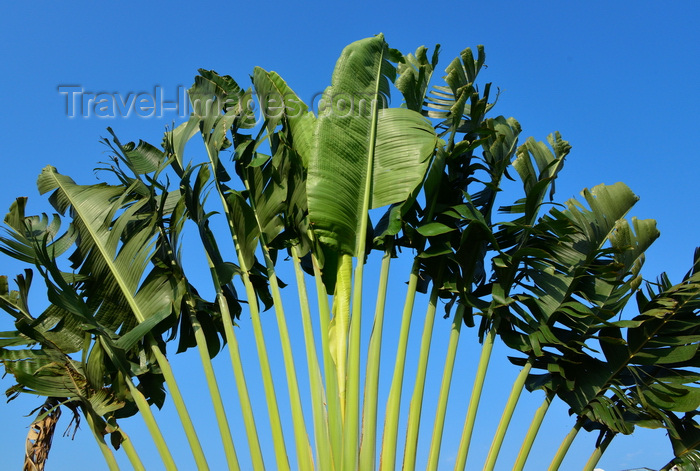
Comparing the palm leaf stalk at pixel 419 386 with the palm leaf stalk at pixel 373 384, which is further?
the palm leaf stalk at pixel 419 386

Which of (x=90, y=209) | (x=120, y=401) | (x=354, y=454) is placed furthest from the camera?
(x=90, y=209)

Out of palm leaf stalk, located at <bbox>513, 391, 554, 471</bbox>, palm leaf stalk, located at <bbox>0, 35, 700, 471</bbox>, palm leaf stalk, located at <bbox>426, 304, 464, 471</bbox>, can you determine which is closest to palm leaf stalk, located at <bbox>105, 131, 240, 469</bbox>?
palm leaf stalk, located at <bbox>0, 35, 700, 471</bbox>

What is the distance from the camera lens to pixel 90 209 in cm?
581

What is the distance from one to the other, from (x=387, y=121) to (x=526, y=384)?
283 centimetres

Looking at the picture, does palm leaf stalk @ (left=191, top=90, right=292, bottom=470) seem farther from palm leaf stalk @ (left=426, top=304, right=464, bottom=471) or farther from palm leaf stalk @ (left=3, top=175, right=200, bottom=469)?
palm leaf stalk @ (left=426, top=304, right=464, bottom=471)

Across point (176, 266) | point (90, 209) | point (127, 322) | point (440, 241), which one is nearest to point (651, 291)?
point (440, 241)

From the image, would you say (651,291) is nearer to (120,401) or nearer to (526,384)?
(526,384)

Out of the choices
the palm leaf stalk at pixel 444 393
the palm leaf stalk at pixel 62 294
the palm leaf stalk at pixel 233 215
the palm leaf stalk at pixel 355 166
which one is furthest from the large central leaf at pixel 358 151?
the palm leaf stalk at pixel 62 294

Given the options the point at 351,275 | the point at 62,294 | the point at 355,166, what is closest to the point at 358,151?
the point at 355,166

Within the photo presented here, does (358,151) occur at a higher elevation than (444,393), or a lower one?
higher

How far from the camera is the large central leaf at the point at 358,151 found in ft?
18.4

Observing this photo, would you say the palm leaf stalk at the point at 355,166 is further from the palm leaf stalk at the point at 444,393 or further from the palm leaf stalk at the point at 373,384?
the palm leaf stalk at the point at 444,393

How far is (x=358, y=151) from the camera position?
5906 mm

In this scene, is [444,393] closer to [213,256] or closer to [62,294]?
[213,256]
